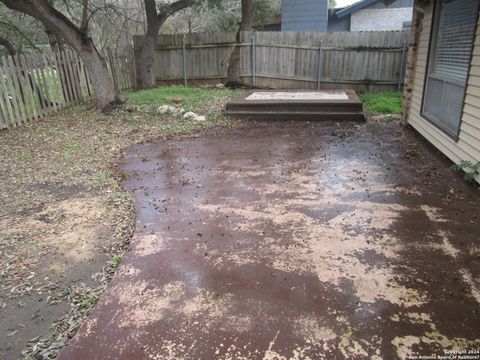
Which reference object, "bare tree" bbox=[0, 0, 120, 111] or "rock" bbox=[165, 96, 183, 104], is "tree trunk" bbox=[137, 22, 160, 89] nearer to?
"rock" bbox=[165, 96, 183, 104]

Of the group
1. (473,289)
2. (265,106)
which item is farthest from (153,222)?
(265,106)

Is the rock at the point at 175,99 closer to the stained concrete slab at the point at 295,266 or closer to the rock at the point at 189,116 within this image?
the rock at the point at 189,116

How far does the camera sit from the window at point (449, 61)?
473 cm

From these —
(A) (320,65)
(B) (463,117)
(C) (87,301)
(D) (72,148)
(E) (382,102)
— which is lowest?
(C) (87,301)

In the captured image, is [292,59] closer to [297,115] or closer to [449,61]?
[297,115]

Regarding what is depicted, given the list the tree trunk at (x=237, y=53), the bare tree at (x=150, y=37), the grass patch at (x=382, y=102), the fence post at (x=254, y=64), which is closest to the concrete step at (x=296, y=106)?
the grass patch at (x=382, y=102)

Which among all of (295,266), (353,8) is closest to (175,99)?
(295,266)

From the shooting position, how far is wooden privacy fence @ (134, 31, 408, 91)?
10211 millimetres

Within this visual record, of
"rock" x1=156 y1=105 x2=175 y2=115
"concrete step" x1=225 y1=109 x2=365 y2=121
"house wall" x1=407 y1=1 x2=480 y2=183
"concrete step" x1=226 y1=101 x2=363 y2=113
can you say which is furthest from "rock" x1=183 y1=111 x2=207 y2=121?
"house wall" x1=407 y1=1 x2=480 y2=183

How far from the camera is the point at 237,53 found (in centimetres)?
1156

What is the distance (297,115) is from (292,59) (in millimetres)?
3968

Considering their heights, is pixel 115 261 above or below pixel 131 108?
below

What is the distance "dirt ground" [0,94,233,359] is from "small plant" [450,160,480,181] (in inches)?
145

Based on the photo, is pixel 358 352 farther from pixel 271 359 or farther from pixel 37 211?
pixel 37 211
